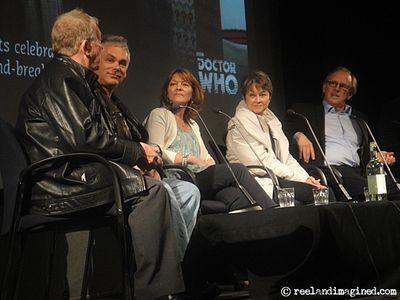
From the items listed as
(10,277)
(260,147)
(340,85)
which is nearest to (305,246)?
(10,277)

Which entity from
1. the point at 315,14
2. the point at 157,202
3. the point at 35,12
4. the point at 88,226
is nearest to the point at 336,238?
the point at 157,202

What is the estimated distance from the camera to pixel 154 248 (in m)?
2.44

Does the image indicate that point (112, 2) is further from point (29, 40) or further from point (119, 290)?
point (119, 290)

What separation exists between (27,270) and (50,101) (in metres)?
1.04

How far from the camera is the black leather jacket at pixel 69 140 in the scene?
2.51 meters

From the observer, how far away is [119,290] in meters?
3.69

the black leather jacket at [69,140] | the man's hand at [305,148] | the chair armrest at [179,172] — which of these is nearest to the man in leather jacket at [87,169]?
the black leather jacket at [69,140]

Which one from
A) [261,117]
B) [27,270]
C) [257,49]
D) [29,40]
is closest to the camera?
[27,270]

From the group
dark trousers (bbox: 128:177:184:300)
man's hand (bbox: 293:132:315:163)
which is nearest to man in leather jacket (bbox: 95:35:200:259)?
dark trousers (bbox: 128:177:184:300)

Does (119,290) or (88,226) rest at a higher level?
(88,226)

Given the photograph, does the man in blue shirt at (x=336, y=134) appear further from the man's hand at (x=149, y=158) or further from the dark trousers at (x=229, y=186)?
the man's hand at (x=149, y=158)

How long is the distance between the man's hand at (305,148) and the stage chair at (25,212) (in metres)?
2.26

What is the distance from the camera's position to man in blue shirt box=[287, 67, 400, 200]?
462 cm

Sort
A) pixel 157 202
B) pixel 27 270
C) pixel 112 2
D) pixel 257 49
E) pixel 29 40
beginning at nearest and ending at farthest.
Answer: pixel 157 202 → pixel 27 270 → pixel 29 40 → pixel 112 2 → pixel 257 49
